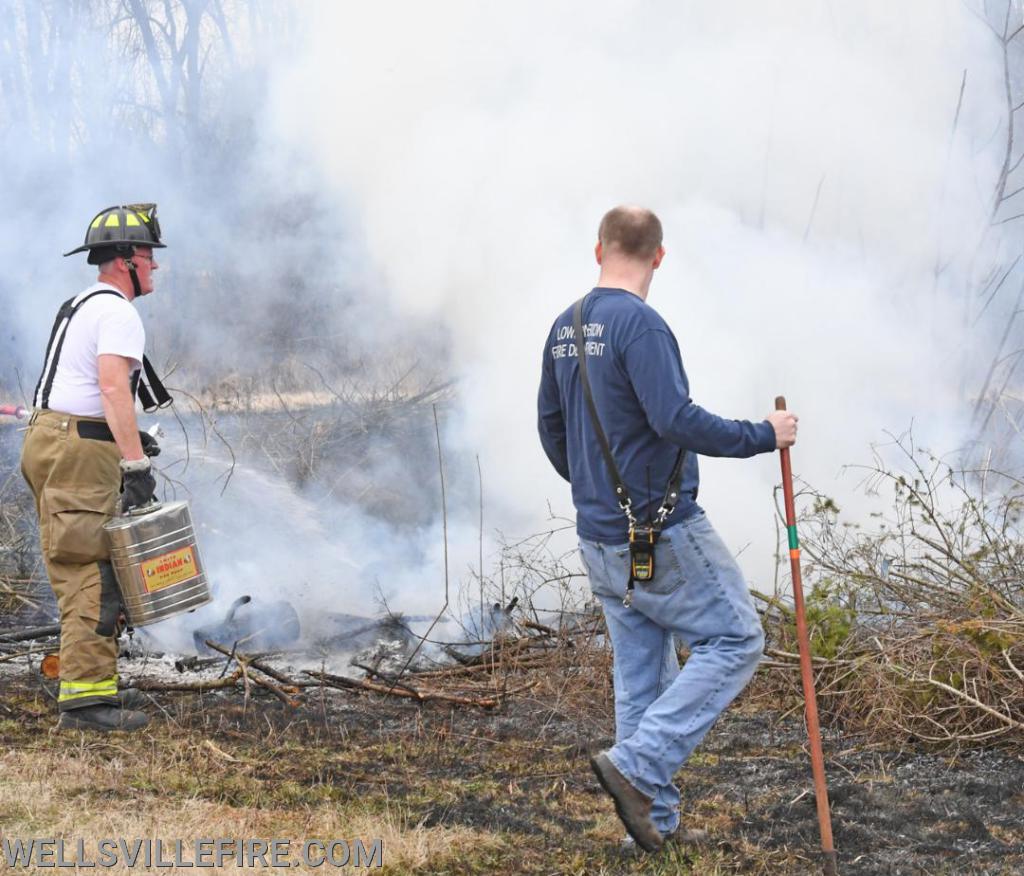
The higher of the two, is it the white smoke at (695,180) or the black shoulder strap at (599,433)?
the white smoke at (695,180)

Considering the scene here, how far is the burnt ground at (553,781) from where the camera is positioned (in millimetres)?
3115

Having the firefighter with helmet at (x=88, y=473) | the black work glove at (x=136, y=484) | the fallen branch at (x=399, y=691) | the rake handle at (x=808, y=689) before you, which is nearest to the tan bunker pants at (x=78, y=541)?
the firefighter with helmet at (x=88, y=473)

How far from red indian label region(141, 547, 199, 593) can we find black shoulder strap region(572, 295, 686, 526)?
211 cm

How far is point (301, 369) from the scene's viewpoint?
10.4 meters

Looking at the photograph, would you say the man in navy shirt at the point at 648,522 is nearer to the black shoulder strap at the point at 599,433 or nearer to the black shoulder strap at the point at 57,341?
the black shoulder strap at the point at 599,433

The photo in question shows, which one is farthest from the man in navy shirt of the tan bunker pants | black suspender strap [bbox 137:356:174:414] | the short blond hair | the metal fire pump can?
the tan bunker pants

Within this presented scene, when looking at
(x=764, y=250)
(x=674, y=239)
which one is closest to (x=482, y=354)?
(x=674, y=239)

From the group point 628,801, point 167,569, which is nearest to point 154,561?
point 167,569

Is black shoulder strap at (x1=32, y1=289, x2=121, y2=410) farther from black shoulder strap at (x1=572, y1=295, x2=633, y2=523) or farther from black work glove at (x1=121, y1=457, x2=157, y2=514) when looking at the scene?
black shoulder strap at (x1=572, y1=295, x2=633, y2=523)

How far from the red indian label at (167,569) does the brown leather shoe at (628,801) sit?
214 centimetres

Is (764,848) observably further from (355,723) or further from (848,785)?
(355,723)

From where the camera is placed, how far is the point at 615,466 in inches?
120

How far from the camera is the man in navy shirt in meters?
2.95

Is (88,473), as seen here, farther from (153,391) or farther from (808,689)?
(808,689)
